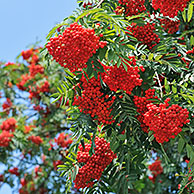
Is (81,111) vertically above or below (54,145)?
below

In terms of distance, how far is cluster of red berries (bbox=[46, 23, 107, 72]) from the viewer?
222 cm

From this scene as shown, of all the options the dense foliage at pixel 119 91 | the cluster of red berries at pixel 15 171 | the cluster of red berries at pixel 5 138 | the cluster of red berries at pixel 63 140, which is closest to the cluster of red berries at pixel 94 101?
the dense foliage at pixel 119 91

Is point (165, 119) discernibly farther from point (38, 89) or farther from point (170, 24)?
point (38, 89)

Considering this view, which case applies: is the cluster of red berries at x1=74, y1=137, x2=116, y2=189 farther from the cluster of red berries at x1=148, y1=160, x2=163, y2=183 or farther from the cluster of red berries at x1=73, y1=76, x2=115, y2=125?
the cluster of red berries at x1=148, y1=160, x2=163, y2=183

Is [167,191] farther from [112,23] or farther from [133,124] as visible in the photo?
[112,23]

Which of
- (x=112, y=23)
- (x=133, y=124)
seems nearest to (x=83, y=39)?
(x=112, y=23)

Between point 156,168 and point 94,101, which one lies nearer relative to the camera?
point 94,101

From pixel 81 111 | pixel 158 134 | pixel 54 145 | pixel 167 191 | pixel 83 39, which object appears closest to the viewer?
pixel 83 39

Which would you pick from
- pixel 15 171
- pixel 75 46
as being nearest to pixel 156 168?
pixel 15 171

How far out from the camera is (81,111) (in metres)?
2.57

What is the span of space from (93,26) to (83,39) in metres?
0.26

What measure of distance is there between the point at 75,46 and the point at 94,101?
18.4 inches

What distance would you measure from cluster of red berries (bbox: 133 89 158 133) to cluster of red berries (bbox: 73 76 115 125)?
20 cm

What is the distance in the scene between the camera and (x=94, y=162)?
8.84 feet
